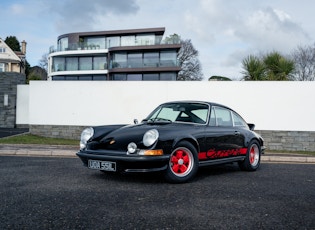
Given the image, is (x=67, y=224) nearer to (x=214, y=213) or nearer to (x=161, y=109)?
(x=214, y=213)

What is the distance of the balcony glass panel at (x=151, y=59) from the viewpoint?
44.5 m

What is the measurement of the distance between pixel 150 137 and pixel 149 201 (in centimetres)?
127

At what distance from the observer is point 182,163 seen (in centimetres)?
546

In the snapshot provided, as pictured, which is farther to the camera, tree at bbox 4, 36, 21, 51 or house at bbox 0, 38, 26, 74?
tree at bbox 4, 36, 21, 51

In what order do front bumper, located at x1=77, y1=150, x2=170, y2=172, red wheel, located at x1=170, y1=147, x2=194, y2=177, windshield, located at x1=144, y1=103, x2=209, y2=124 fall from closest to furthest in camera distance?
front bumper, located at x1=77, y1=150, x2=170, y2=172
red wheel, located at x1=170, y1=147, x2=194, y2=177
windshield, located at x1=144, y1=103, x2=209, y2=124

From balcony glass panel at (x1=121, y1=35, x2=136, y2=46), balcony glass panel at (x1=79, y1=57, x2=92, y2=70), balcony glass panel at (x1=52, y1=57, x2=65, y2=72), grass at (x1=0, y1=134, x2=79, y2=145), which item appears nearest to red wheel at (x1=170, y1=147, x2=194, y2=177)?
grass at (x1=0, y1=134, x2=79, y2=145)

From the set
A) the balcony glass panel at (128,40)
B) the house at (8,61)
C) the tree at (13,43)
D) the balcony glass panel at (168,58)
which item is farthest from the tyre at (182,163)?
the tree at (13,43)

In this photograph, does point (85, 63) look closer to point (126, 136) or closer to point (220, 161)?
point (220, 161)

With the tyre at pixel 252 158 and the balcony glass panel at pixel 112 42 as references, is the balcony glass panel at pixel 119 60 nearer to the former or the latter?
the balcony glass panel at pixel 112 42

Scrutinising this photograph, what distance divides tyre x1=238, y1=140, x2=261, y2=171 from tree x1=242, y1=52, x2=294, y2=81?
11.4 meters

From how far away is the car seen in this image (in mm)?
5117

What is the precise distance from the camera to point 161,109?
659 centimetres

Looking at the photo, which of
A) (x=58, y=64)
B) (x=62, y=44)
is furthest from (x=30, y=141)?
A: (x=62, y=44)

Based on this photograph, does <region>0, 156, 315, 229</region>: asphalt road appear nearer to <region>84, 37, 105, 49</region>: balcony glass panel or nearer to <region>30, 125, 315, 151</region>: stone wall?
<region>30, 125, 315, 151</region>: stone wall
